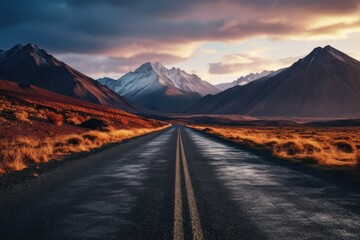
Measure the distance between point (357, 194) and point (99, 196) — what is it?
248 inches

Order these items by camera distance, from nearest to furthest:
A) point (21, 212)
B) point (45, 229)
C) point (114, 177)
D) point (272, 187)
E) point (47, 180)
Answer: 1. point (45, 229)
2. point (21, 212)
3. point (272, 187)
4. point (47, 180)
5. point (114, 177)

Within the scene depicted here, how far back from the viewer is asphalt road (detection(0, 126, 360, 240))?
6262mm

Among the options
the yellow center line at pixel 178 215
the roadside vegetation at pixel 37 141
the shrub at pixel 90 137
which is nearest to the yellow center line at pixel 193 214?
the yellow center line at pixel 178 215

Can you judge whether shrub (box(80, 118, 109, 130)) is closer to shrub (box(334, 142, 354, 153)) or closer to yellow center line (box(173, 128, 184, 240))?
shrub (box(334, 142, 354, 153))


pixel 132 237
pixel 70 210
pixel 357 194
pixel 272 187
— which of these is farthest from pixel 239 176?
pixel 132 237

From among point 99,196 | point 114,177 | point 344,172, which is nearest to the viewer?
point 99,196

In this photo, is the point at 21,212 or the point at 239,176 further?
the point at 239,176

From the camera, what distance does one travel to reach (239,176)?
1291cm

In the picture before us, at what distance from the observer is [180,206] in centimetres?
805

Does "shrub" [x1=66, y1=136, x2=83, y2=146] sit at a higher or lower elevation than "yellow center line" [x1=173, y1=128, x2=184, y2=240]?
lower

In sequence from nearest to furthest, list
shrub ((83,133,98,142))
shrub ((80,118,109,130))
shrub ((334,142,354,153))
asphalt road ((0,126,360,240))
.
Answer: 1. asphalt road ((0,126,360,240))
2. shrub ((334,142,354,153))
3. shrub ((83,133,98,142))
4. shrub ((80,118,109,130))

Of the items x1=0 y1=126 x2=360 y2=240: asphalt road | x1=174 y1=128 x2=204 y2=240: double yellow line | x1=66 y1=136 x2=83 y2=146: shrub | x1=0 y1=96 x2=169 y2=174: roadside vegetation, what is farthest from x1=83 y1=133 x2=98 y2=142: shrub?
x1=174 y1=128 x2=204 y2=240: double yellow line

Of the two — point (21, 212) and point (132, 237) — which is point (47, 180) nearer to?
point (21, 212)

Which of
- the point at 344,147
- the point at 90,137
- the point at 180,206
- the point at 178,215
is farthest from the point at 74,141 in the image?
the point at 178,215
